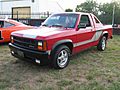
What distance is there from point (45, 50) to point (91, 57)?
251cm

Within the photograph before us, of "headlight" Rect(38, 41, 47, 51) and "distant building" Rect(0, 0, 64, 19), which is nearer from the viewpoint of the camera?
"headlight" Rect(38, 41, 47, 51)

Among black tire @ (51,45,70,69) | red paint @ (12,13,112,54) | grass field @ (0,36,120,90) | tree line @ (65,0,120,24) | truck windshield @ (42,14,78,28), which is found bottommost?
grass field @ (0,36,120,90)

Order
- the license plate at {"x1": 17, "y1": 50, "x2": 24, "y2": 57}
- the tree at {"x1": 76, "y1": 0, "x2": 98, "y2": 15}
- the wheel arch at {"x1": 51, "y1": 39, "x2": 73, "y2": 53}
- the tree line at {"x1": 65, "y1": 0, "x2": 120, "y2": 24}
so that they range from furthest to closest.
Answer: the tree at {"x1": 76, "y1": 0, "x2": 98, "y2": 15} < the tree line at {"x1": 65, "y1": 0, "x2": 120, "y2": 24} < the license plate at {"x1": 17, "y1": 50, "x2": 24, "y2": 57} < the wheel arch at {"x1": 51, "y1": 39, "x2": 73, "y2": 53}

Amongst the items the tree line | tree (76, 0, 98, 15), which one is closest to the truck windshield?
the tree line

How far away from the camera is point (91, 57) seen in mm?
6938

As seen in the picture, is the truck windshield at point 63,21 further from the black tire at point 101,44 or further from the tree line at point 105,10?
the tree line at point 105,10

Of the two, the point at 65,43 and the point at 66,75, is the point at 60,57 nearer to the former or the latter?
the point at 65,43

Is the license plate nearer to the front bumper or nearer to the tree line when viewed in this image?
the front bumper

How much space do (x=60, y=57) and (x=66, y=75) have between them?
64 cm

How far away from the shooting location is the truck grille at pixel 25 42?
5.12m

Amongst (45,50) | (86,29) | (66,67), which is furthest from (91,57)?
(45,50)

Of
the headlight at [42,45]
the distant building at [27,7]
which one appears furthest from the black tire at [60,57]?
the distant building at [27,7]

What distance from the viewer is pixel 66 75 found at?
5066 millimetres

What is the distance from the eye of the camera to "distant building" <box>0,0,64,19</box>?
30625mm
